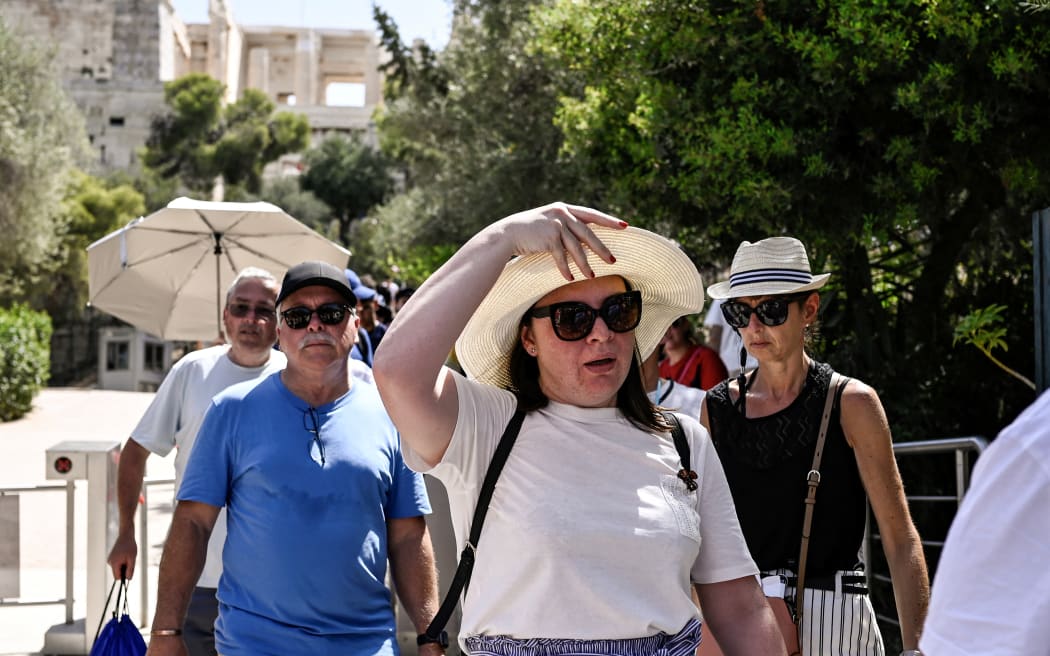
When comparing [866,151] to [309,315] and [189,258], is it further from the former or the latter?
[309,315]

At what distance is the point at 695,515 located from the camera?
2377 mm

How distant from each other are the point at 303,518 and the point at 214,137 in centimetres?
5707

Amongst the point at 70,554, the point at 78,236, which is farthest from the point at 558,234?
the point at 78,236

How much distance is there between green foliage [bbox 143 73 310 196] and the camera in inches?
2188

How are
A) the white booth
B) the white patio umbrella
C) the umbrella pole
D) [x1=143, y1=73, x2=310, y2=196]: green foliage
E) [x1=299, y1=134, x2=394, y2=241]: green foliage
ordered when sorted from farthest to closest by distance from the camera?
[x1=299, y1=134, x2=394, y2=241]: green foliage → [x1=143, y1=73, x2=310, y2=196]: green foliage → the white booth → the umbrella pole → the white patio umbrella

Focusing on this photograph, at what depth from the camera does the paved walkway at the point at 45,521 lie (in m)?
7.33

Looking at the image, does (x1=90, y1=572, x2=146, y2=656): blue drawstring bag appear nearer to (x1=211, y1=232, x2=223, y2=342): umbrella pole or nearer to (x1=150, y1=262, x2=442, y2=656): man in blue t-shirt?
(x1=150, y1=262, x2=442, y2=656): man in blue t-shirt

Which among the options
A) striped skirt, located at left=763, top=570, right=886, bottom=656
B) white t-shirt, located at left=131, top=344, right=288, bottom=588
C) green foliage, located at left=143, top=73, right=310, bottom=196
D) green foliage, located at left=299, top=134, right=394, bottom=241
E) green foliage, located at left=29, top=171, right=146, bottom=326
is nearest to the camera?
striped skirt, located at left=763, top=570, right=886, bottom=656

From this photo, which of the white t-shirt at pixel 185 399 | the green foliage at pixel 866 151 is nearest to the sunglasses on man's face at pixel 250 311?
the white t-shirt at pixel 185 399

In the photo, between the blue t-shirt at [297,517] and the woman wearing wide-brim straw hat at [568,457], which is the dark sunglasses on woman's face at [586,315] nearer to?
the woman wearing wide-brim straw hat at [568,457]

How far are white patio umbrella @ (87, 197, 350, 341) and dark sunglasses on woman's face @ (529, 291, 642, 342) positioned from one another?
4894 millimetres

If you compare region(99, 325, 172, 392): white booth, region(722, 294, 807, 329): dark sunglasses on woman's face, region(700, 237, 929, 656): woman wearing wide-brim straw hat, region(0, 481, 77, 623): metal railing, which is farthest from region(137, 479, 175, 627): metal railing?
region(99, 325, 172, 392): white booth

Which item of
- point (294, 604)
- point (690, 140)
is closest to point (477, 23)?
point (690, 140)

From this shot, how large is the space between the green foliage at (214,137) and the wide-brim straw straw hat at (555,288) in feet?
173
